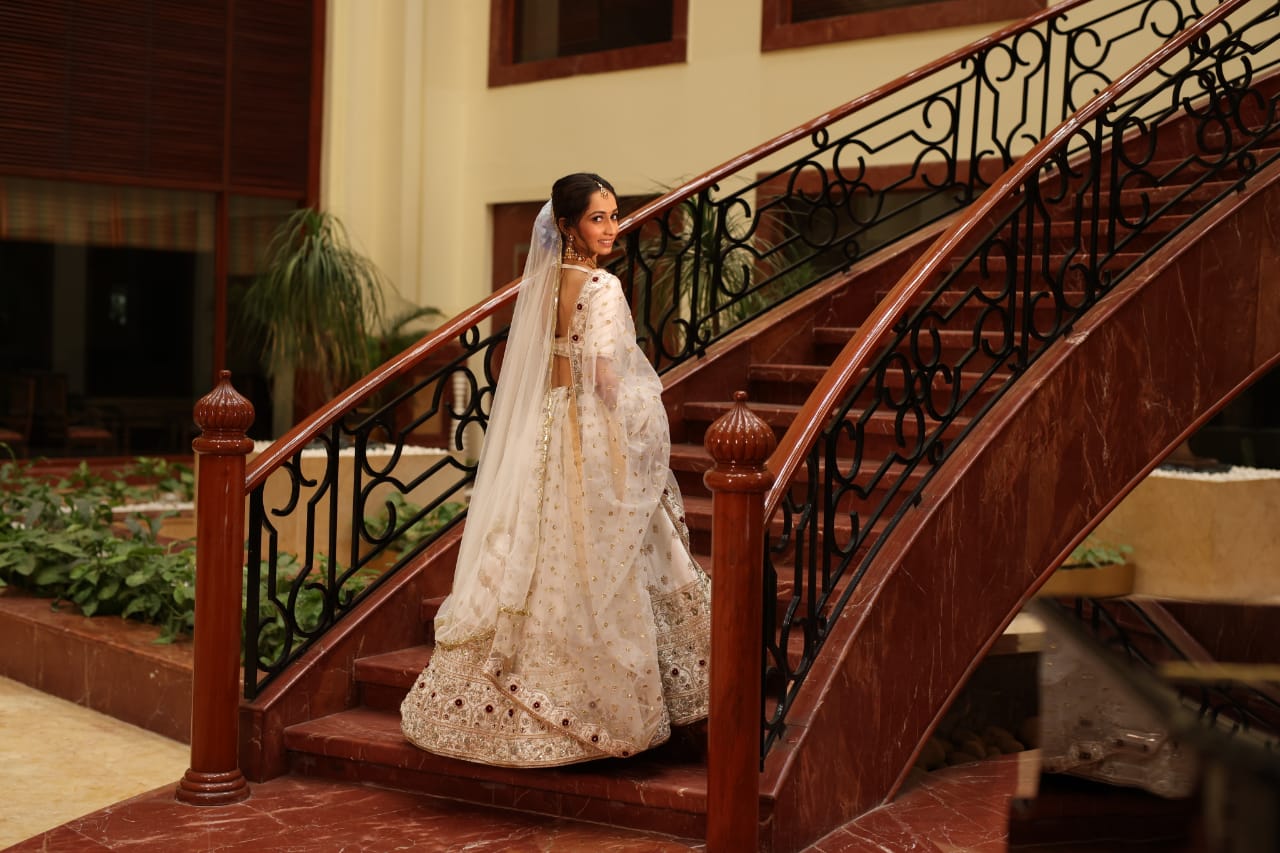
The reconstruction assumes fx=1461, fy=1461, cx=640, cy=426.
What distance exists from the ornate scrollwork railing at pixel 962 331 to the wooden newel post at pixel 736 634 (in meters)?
0.14

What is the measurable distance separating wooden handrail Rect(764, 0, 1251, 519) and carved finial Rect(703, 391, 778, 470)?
14 centimetres

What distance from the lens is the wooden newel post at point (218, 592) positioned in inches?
158

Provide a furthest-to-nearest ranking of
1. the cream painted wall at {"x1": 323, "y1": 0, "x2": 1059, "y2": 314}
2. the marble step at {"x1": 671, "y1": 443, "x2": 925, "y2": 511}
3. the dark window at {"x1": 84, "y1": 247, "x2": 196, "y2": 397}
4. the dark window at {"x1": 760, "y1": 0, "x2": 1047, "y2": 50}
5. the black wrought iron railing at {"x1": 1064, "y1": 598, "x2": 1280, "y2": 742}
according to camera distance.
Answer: the dark window at {"x1": 84, "y1": 247, "x2": 196, "y2": 397} → the cream painted wall at {"x1": 323, "y1": 0, "x2": 1059, "y2": 314} → the dark window at {"x1": 760, "y1": 0, "x2": 1047, "y2": 50} → the marble step at {"x1": 671, "y1": 443, "x2": 925, "y2": 511} → the black wrought iron railing at {"x1": 1064, "y1": 598, "x2": 1280, "y2": 742}

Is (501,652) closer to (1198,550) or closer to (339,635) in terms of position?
(339,635)

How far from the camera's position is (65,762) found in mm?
4594

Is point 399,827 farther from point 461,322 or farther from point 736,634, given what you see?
point 461,322

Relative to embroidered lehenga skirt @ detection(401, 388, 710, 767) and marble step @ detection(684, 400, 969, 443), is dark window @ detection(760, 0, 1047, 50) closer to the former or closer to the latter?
marble step @ detection(684, 400, 969, 443)

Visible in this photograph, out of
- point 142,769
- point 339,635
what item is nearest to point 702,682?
point 339,635

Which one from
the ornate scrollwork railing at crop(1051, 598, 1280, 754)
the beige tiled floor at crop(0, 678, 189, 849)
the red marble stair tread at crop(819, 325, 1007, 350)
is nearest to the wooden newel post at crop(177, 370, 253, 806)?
the beige tiled floor at crop(0, 678, 189, 849)

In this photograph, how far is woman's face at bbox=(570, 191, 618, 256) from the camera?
388 cm

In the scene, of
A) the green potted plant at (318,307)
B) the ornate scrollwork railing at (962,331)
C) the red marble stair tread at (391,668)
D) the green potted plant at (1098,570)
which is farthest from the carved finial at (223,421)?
the green potted plant at (318,307)

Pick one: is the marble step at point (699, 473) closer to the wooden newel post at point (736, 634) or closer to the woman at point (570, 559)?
the woman at point (570, 559)

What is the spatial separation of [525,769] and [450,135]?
24.7ft

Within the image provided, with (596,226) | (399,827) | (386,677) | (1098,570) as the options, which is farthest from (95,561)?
(1098,570)
